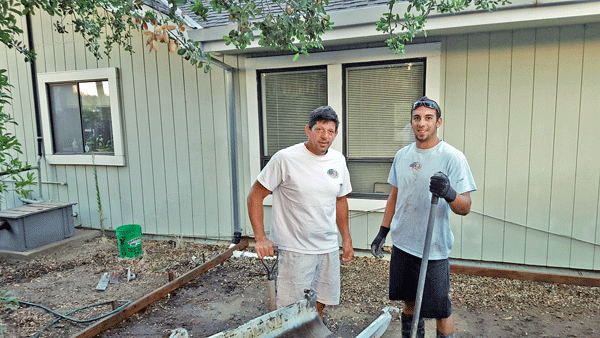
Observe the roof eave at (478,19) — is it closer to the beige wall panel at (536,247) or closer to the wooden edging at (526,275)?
the beige wall panel at (536,247)

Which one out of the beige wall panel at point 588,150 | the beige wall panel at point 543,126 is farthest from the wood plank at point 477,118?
the beige wall panel at point 588,150

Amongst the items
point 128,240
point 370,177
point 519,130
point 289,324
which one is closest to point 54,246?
point 128,240

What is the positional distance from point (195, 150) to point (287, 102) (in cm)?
152

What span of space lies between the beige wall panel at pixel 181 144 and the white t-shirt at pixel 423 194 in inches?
144

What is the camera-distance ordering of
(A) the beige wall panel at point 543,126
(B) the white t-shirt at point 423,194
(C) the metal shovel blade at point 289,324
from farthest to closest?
(A) the beige wall panel at point 543,126, (B) the white t-shirt at point 423,194, (C) the metal shovel blade at point 289,324

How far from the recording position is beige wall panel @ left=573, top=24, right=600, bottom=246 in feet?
11.9

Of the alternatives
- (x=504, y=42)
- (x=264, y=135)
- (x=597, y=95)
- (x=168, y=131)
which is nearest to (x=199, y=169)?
(x=168, y=131)

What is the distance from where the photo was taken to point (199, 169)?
17.5ft

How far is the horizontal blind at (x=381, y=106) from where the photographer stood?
4.34m

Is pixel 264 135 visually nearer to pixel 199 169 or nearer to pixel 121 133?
pixel 199 169

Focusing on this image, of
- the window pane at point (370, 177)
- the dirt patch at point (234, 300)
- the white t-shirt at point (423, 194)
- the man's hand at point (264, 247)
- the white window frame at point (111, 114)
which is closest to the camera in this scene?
the white t-shirt at point (423, 194)

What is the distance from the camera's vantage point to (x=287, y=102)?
4.87 metres

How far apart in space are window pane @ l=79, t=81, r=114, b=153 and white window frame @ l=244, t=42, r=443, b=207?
2.46 metres

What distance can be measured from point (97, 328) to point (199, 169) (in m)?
2.66
